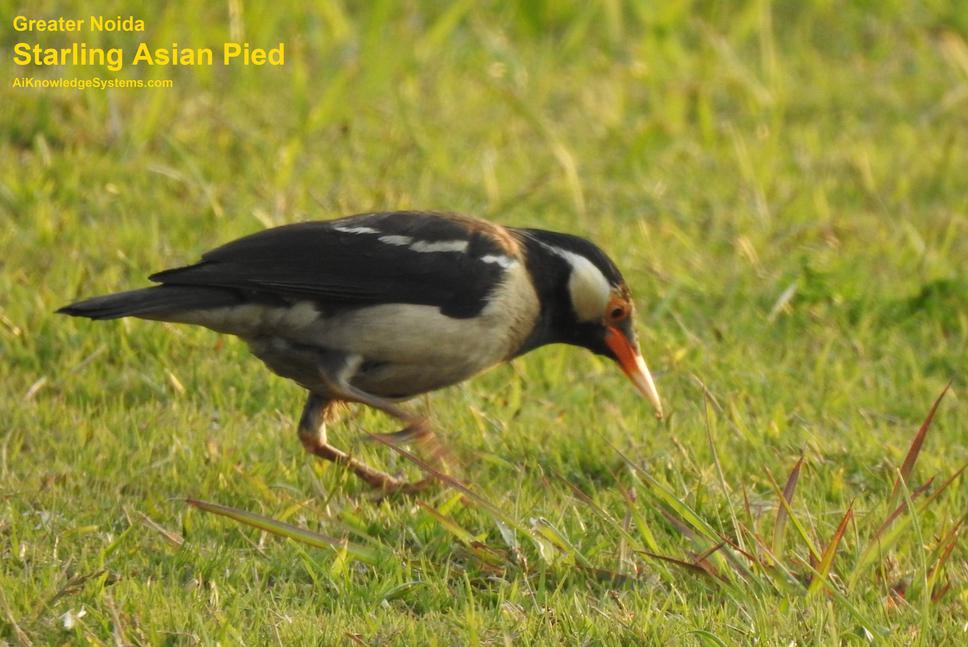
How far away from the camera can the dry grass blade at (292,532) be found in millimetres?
4426

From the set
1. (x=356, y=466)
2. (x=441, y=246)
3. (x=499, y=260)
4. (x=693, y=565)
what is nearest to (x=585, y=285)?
(x=499, y=260)

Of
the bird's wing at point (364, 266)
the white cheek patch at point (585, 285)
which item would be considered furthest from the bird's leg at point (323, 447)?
the white cheek patch at point (585, 285)

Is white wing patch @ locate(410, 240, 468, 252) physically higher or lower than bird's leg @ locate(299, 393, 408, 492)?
higher

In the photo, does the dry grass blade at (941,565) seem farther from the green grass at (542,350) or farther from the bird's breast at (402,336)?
the bird's breast at (402,336)

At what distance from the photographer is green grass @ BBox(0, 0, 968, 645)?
4406 mm

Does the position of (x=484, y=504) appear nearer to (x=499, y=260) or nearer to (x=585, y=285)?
(x=499, y=260)

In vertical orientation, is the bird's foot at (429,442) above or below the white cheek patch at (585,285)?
below

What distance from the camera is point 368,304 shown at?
16.9 feet

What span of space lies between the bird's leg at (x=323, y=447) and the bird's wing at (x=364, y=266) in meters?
0.41

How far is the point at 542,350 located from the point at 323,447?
4.84ft

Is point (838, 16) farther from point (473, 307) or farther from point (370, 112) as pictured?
point (473, 307)

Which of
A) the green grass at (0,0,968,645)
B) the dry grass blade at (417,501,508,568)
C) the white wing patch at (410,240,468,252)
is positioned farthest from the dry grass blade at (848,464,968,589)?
the white wing patch at (410,240,468,252)

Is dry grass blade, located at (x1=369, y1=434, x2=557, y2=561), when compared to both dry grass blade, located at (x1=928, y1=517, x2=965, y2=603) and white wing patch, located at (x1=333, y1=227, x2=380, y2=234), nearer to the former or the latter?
white wing patch, located at (x1=333, y1=227, x2=380, y2=234)

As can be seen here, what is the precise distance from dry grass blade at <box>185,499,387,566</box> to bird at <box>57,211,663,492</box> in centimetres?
45
